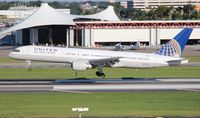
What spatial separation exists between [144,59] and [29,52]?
12.1 m

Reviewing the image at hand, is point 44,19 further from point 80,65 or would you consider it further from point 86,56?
point 80,65

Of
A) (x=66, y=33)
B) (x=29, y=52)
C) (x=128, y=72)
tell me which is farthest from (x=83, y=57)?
(x=66, y=33)

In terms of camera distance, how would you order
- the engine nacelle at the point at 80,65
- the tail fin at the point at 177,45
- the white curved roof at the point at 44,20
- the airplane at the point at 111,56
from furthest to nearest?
the white curved roof at the point at 44,20, the tail fin at the point at 177,45, the airplane at the point at 111,56, the engine nacelle at the point at 80,65

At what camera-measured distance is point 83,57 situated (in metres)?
64.1

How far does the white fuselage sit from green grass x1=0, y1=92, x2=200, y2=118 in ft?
45.9

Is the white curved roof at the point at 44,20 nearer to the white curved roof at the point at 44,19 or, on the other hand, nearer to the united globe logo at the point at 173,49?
the white curved roof at the point at 44,19

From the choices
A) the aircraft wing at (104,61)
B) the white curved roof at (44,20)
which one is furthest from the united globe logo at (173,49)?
the white curved roof at (44,20)

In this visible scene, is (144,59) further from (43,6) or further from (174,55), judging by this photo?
(43,6)

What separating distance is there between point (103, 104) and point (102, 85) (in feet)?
42.2

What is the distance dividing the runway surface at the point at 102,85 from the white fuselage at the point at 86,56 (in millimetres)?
3215

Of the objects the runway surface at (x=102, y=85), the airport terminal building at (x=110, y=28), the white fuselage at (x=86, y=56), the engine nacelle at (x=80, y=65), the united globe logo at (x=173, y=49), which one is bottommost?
the airport terminal building at (x=110, y=28)

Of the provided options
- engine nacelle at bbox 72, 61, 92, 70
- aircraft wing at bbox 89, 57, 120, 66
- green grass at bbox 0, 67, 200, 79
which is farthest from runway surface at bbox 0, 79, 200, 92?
green grass at bbox 0, 67, 200, 79

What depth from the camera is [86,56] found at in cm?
6419

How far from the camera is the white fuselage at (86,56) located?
64.0 meters
